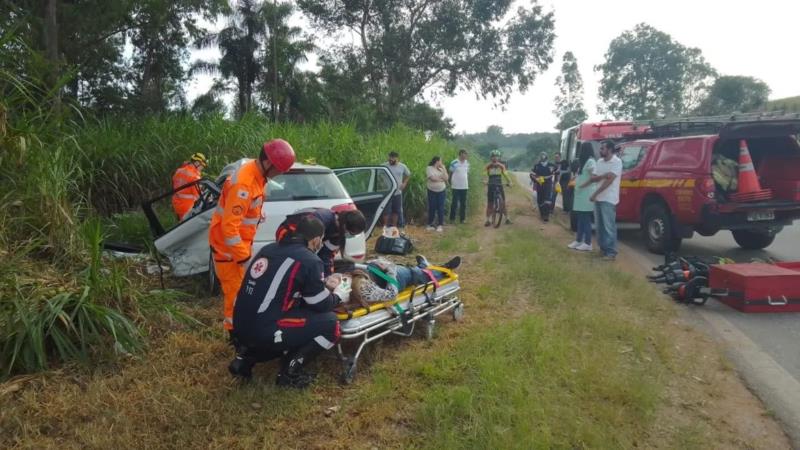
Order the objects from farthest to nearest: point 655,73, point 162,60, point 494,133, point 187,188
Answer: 1. point 494,133
2. point 655,73
3. point 162,60
4. point 187,188

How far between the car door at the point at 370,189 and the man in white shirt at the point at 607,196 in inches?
121

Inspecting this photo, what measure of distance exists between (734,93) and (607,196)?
147 feet

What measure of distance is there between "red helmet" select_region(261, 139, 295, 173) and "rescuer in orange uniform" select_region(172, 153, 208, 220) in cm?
308

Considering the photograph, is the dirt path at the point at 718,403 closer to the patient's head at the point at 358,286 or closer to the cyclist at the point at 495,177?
the patient's head at the point at 358,286

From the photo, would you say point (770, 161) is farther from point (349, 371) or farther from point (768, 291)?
point (349, 371)

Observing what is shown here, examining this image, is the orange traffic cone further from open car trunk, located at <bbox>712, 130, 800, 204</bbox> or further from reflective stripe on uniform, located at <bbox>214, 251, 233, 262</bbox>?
reflective stripe on uniform, located at <bbox>214, 251, 233, 262</bbox>

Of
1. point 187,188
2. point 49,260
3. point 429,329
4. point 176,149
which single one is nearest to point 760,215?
point 429,329

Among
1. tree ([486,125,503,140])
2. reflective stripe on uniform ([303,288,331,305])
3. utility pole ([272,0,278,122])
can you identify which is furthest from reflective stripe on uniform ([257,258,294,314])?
tree ([486,125,503,140])

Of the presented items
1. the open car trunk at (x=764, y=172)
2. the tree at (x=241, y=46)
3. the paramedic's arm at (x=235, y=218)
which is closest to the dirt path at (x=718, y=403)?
the paramedic's arm at (x=235, y=218)

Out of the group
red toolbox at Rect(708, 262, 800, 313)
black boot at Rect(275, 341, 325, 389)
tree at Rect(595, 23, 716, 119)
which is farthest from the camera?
tree at Rect(595, 23, 716, 119)

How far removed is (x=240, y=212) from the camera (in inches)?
141

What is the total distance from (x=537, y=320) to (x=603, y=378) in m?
1.12

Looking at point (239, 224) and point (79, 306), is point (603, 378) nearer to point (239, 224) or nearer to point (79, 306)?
point (239, 224)

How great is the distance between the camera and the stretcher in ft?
11.4
